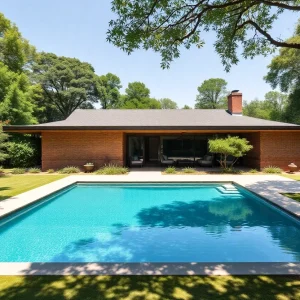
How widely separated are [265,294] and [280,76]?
33.8m

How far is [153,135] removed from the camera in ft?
62.0

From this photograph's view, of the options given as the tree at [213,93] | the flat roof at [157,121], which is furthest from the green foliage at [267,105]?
the flat roof at [157,121]

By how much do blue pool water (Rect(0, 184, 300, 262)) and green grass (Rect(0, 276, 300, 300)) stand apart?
1.18 m

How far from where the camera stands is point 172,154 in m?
18.6

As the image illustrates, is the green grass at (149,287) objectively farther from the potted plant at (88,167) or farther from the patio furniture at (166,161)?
the patio furniture at (166,161)

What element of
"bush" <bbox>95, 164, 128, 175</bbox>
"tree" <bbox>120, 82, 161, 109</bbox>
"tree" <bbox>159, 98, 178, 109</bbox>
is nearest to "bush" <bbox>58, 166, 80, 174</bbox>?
"bush" <bbox>95, 164, 128, 175</bbox>

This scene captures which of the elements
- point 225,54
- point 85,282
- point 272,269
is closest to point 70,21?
point 225,54

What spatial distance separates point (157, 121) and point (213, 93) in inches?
1571

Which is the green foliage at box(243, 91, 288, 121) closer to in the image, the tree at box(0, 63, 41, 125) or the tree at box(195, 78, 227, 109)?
the tree at box(195, 78, 227, 109)

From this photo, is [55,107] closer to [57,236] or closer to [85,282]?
[57,236]

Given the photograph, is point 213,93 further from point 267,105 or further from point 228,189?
point 228,189

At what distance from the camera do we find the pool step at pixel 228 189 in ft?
32.4

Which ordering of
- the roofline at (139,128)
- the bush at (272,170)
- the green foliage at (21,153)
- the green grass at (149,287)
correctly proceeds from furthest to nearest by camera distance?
the green foliage at (21,153), the bush at (272,170), the roofline at (139,128), the green grass at (149,287)

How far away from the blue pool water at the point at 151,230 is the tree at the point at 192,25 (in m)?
5.02
